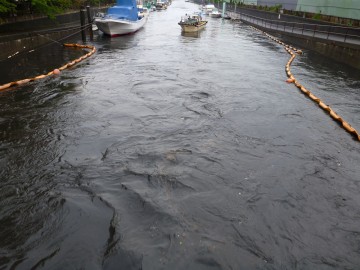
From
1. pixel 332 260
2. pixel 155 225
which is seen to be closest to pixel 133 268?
pixel 155 225

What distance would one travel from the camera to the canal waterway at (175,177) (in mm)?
6059

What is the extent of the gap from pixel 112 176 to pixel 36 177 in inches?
71.3

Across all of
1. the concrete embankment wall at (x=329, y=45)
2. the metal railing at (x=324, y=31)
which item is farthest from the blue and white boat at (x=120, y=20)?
the metal railing at (x=324, y=31)

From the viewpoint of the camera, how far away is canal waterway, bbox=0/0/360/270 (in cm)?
606

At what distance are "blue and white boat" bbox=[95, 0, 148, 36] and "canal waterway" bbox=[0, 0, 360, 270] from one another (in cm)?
1689

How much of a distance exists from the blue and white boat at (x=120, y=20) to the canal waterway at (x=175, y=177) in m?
16.9

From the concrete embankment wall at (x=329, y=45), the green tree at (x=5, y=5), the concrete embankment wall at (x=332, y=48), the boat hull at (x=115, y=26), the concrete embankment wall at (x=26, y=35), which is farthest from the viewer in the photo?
the boat hull at (x=115, y=26)

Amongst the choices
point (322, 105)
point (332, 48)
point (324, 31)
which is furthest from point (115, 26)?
point (322, 105)

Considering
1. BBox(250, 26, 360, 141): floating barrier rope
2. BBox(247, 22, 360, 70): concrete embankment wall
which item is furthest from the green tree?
BBox(247, 22, 360, 70): concrete embankment wall

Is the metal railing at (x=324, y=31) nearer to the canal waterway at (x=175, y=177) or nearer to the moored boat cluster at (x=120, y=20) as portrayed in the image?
the canal waterway at (x=175, y=177)

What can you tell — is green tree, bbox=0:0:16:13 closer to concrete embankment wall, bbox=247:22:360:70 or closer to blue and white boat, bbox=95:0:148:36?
blue and white boat, bbox=95:0:148:36

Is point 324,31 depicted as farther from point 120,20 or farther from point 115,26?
point 115,26

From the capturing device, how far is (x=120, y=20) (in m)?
32.6

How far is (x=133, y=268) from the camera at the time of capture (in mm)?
5684
